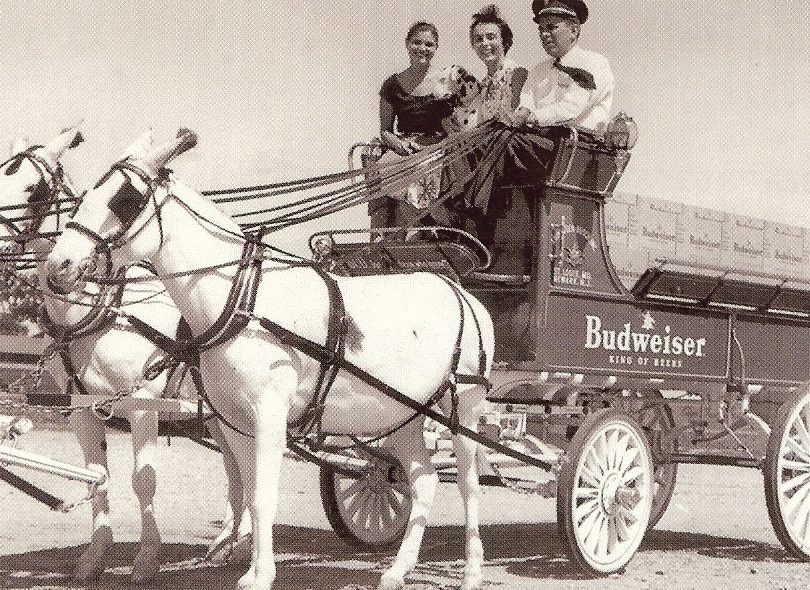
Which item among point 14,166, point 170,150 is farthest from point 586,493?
point 14,166

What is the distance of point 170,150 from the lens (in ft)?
21.6

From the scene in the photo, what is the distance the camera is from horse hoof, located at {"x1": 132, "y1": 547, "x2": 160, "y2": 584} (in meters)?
7.77

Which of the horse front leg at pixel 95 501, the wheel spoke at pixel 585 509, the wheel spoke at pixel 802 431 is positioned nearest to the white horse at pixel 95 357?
the horse front leg at pixel 95 501

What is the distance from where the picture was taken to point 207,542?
397 inches

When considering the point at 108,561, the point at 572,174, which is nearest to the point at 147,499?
the point at 108,561

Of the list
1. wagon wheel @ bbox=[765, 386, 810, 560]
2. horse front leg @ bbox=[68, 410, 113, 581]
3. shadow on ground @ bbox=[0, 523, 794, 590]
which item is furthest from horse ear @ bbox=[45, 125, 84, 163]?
wagon wheel @ bbox=[765, 386, 810, 560]

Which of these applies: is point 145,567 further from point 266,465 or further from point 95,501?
point 266,465

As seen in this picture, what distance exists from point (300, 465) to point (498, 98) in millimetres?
11838

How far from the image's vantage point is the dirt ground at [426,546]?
8164mm

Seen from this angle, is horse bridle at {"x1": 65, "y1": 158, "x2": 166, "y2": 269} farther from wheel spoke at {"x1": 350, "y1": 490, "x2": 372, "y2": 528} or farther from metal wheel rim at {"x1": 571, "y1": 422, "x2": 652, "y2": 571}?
wheel spoke at {"x1": 350, "y1": 490, "x2": 372, "y2": 528}

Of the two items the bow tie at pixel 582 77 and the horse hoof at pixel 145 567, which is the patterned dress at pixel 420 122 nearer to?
the bow tie at pixel 582 77

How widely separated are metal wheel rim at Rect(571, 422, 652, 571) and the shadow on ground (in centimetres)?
28

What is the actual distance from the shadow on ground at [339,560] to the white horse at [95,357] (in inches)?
10.3

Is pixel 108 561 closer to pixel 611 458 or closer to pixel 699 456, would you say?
pixel 611 458
